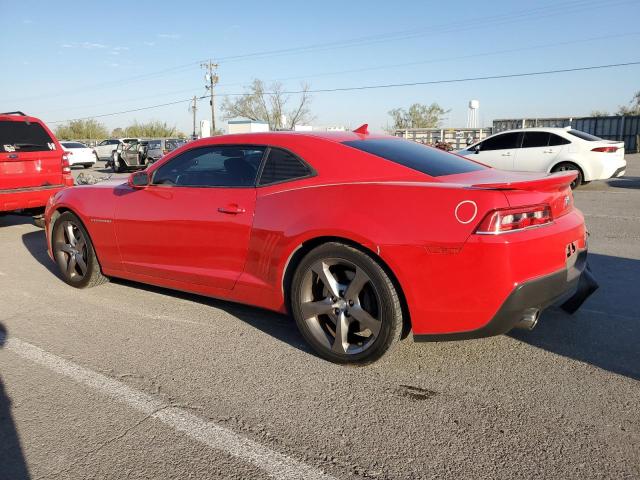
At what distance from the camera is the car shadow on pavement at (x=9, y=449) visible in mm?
2307

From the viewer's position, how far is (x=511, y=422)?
2.61 metres

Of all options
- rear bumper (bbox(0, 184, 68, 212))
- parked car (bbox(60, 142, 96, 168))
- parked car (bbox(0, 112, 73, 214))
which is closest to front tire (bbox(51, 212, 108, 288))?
rear bumper (bbox(0, 184, 68, 212))

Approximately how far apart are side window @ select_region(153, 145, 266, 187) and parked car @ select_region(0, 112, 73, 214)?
482cm

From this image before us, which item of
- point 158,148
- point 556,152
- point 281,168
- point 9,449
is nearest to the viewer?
point 9,449

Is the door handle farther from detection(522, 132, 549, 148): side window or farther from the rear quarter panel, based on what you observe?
detection(522, 132, 549, 148): side window

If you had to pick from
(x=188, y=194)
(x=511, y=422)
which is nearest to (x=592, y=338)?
(x=511, y=422)

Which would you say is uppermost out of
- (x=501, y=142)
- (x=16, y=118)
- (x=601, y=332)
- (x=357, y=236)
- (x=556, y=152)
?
(x=16, y=118)

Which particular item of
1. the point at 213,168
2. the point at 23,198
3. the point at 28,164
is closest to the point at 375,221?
the point at 213,168

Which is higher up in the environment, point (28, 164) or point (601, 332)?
point (28, 164)

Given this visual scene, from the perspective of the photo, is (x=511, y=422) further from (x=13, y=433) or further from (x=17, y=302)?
(x=17, y=302)

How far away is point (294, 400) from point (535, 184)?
1.79 meters

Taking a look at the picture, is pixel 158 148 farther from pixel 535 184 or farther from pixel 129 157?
pixel 535 184

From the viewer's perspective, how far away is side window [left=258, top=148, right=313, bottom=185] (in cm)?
354

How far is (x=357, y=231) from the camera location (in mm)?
3076
